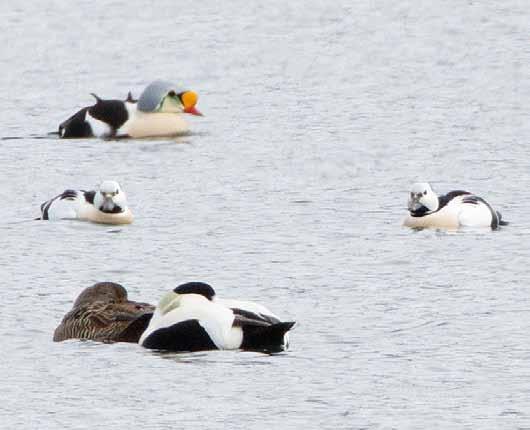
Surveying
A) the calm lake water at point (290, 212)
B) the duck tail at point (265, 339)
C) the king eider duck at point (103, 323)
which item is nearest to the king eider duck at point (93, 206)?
the calm lake water at point (290, 212)

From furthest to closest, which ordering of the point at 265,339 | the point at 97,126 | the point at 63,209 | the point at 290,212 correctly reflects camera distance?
the point at 97,126 → the point at 63,209 → the point at 290,212 → the point at 265,339

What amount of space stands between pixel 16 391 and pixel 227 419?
1872 mm

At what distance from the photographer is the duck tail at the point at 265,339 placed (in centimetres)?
1800

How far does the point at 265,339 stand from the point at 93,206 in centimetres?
853

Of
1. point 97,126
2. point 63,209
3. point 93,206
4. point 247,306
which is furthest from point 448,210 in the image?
point 97,126

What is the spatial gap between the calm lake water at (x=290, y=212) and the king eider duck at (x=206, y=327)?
0.13 metres

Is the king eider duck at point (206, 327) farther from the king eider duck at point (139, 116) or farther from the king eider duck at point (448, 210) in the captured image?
the king eider duck at point (139, 116)

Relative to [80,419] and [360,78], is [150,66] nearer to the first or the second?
[360,78]

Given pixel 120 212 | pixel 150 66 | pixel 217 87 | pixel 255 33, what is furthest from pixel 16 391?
pixel 255 33

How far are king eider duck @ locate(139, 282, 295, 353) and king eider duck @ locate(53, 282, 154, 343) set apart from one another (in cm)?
51

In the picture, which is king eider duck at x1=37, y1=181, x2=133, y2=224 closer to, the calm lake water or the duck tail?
the calm lake water

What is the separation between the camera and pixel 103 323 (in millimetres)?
18953

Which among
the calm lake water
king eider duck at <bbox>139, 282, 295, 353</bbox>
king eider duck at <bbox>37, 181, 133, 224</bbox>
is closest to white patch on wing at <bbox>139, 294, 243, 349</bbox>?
king eider duck at <bbox>139, 282, 295, 353</bbox>

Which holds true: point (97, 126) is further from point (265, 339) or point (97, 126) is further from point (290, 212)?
point (265, 339)
